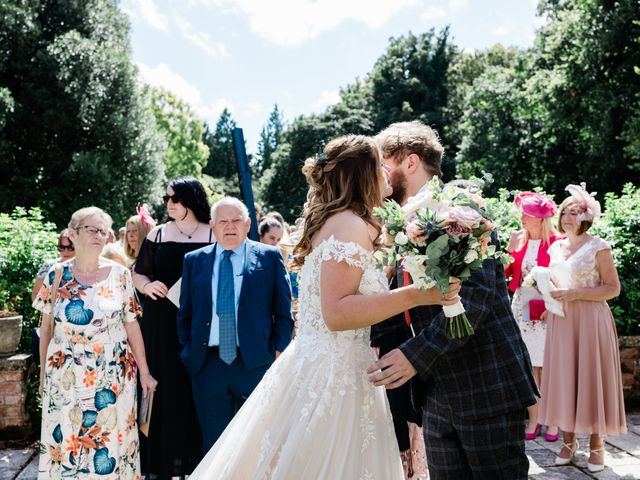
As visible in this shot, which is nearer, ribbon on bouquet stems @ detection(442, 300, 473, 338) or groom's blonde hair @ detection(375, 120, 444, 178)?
ribbon on bouquet stems @ detection(442, 300, 473, 338)

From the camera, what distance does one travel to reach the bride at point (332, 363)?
8.59ft

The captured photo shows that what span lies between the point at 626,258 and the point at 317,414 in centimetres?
589

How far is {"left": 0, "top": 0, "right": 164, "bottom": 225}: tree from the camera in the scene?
2258 centimetres

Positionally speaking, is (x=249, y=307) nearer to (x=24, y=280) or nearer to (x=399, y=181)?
(x=399, y=181)

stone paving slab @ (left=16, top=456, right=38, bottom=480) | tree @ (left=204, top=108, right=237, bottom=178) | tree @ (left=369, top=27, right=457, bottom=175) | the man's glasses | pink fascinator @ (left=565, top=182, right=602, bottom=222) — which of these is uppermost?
tree @ (left=204, top=108, right=237, bottom=178)

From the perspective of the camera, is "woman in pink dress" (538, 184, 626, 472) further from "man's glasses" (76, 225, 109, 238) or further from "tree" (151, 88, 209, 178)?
"tree" (151, 88, 209, 178)

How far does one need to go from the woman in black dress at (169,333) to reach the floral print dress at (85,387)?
335 mm

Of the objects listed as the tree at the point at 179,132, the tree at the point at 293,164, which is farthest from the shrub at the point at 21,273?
the tree at the point at 179,132

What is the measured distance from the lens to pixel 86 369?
4.45 meters

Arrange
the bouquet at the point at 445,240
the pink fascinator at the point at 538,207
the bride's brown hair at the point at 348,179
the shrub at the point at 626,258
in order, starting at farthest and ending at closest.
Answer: the shrub at the point at 626,258, the pink fascinator at the point at 538,207, the bride's brown hair at the point at 348,179, the bouquet at the point at 445,240

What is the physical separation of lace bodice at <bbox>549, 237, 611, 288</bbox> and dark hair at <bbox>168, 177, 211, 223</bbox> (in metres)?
3.20

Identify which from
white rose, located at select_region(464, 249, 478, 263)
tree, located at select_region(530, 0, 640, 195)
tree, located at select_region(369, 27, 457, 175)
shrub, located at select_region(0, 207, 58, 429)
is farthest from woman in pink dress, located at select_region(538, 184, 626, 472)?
tree, located at select_region(369, 27, 457, 175)

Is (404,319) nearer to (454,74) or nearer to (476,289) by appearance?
(476,289)

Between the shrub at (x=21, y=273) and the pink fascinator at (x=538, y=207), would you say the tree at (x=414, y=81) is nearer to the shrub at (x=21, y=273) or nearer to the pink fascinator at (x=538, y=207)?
the pink fascinator at (x=538, y=207)
